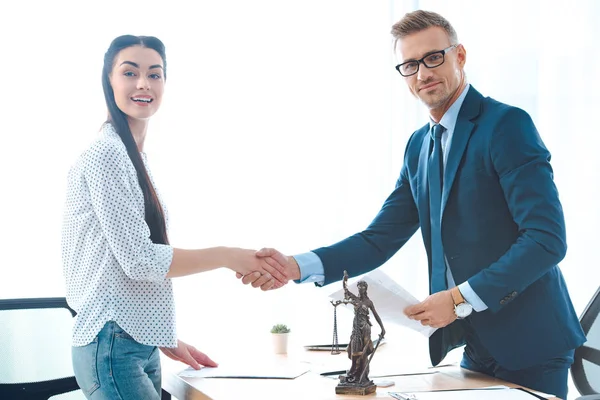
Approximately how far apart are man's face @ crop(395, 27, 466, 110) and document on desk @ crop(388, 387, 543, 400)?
0.87 meters

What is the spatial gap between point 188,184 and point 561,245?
1.77 metres

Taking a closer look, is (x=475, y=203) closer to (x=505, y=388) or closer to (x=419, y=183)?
(x=419, y=183)

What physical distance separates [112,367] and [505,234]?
3.58ft

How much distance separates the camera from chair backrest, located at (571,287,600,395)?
2.02 meters

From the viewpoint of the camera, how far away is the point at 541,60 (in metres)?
3.12

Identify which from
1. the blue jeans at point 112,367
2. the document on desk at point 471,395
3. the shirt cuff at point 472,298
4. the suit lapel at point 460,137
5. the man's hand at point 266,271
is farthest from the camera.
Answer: the man's hand at point 266,271

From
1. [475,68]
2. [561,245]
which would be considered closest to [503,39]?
[475,68]

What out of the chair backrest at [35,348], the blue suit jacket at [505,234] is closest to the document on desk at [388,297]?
the blue suit jacket at [505,234]

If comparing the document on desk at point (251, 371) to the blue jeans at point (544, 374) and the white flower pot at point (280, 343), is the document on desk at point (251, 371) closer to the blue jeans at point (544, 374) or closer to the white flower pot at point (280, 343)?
the white flower pot at point (280, 343)

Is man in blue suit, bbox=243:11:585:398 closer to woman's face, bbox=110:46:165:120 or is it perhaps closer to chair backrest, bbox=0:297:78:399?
woman's face, bbox=110:46:165:120

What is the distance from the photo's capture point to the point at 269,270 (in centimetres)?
221

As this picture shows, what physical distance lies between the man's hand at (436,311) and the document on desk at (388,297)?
0.03 m

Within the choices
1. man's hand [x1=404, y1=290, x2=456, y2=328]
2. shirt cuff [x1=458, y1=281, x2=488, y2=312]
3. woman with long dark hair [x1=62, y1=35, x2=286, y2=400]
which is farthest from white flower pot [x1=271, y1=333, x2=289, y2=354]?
shirt cuff [x1=458, y1=281, x2=488, y2=312]

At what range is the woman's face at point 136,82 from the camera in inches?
74.9
